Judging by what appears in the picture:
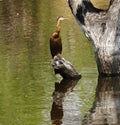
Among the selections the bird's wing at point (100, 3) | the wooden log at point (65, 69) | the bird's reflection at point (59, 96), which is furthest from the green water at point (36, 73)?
the bird's wing at point (100, 3)

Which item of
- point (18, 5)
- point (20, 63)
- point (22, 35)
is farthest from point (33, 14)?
point (20, 63)

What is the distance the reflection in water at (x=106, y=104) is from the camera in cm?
1423

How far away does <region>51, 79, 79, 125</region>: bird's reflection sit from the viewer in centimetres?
1485

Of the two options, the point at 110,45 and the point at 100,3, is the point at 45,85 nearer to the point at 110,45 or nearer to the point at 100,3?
the point at 110,45

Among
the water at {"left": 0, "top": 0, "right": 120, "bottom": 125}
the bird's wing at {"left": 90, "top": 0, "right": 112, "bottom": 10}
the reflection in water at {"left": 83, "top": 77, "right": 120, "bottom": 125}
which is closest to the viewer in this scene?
the reflection in water at {"left": 83, "top": 77, "right": 120, "bottom": 125}

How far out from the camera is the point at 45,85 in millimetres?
18656

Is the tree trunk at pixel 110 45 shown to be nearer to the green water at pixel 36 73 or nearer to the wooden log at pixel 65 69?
the green water at pixel 36 73

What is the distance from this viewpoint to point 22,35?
101ft

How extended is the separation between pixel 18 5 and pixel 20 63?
26264mm

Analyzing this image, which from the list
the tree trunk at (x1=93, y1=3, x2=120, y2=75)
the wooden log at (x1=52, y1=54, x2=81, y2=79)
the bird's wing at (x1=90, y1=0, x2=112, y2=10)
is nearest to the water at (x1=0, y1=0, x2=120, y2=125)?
the wooden log at (x1=52, y1=54, x2=81, y2=79)

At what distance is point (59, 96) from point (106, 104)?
1822mm

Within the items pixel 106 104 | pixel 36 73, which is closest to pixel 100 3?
pixel 36 73

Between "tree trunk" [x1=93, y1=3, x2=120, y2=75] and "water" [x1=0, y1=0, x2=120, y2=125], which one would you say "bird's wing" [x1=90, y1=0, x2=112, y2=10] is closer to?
"water" [x1=0, y1=0, x2=120, y2=125]

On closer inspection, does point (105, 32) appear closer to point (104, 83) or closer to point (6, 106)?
point (104, 83)
